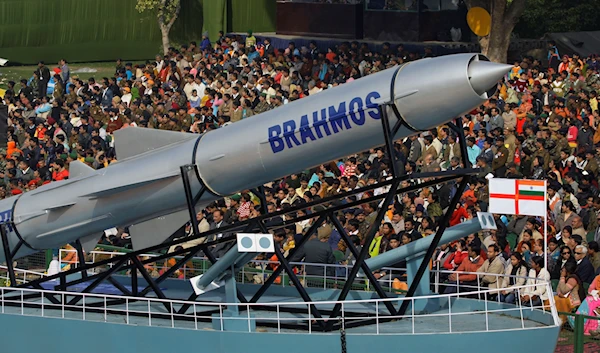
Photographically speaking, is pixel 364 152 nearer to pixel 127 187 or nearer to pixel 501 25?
pixel 127 187

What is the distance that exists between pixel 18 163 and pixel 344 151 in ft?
53.4

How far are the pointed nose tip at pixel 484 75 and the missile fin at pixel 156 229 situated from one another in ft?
18.1

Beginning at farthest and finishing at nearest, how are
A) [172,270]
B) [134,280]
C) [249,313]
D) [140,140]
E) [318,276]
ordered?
[318,276], [172,270], [134,280], [140,140], [249,313]

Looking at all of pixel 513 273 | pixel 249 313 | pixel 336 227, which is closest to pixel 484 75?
pixel 336 227

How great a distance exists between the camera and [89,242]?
65.2 feet

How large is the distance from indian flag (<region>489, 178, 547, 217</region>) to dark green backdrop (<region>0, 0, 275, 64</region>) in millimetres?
31612

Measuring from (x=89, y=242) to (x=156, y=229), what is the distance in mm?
1238

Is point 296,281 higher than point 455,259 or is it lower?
lower

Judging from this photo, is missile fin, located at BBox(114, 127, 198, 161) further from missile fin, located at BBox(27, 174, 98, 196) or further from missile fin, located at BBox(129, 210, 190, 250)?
missile fin, located at BBox(129, 210, 190, 250)

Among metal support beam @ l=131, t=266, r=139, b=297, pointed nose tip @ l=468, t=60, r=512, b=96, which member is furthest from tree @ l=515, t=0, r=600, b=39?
pointed nose tip @ l=468, t=60, r=512, b=96

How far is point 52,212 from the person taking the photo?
1941cm

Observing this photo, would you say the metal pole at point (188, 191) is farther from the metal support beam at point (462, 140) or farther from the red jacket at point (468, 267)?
the red jacket at point (468, 267)

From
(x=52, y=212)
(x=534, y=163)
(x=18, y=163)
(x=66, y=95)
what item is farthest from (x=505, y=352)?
(x=66, y=95)

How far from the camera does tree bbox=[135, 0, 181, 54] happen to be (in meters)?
48.7
